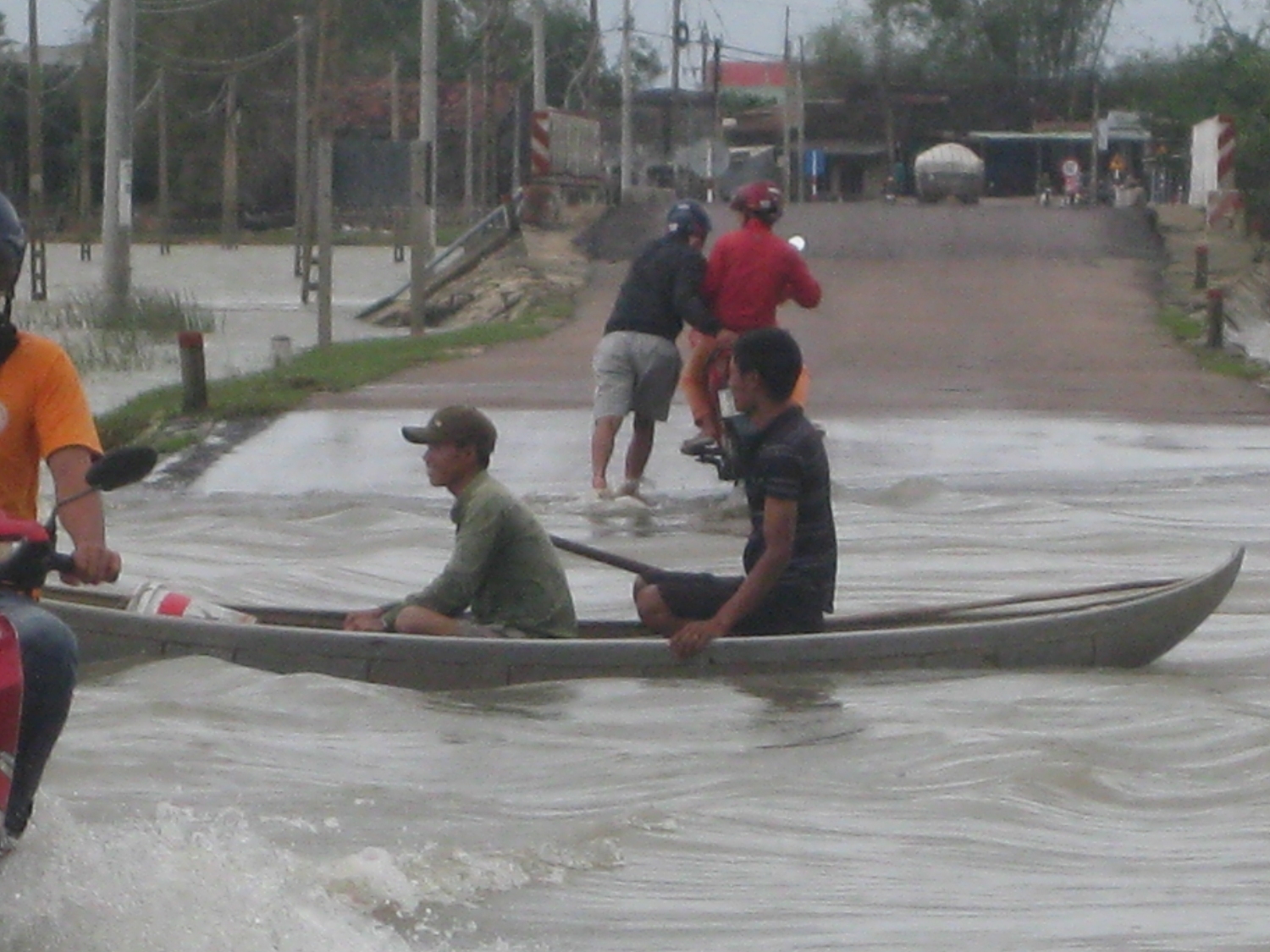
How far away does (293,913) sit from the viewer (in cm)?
573

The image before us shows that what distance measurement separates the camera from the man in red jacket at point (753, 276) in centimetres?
1395

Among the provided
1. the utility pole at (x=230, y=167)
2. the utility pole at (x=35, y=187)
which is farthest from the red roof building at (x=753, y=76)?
the utility pole at (x=35, y=187)

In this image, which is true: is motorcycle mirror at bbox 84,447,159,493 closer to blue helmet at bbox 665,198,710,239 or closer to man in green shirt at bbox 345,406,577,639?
man in green shirt at bbox 345,406,577,639

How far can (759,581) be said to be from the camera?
28.2 ft

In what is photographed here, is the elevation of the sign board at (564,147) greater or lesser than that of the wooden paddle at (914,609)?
greater

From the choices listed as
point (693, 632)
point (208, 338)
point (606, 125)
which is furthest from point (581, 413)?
point (606, 125)

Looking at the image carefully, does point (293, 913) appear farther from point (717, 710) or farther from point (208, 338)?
point (208, 338)

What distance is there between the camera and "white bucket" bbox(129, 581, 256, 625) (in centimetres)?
882

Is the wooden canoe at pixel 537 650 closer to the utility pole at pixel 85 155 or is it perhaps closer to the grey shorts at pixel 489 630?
the grey shorts at pixel 489 630

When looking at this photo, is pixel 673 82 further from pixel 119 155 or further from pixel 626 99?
pixel 119 155

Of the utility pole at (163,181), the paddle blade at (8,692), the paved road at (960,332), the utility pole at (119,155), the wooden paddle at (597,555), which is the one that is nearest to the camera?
the paddle blade at (8,692)

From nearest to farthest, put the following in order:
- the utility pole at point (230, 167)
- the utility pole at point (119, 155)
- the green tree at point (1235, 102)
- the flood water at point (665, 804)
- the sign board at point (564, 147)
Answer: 1. the flood water at point (665, 804)
2. the utility pole at point (119, 155)
3. the green tree at point (1235, 102)
4. the sign board at point (564, 147)
5. the utility pole at point (230, 167)

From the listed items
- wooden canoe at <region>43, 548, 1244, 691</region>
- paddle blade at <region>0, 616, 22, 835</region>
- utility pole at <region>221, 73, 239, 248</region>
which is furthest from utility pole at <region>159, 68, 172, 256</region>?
paddle blade at <region>0, 616, 22, 835</region>

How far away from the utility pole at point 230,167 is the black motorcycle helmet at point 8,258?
5854cm
